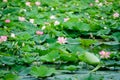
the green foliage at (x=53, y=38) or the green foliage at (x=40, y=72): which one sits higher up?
the green foliage at (x=53, y=38)

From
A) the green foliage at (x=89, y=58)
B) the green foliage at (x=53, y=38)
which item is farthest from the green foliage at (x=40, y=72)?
the green foliage at (x=89, y=58)

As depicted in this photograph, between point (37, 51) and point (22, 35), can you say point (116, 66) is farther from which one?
point (22, 35)

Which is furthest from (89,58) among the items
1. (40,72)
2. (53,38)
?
(53,38)

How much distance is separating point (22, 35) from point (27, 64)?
724mm

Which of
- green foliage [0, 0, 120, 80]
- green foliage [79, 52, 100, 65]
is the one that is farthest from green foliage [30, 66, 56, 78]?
green foliage [79, 52, 100, 65]

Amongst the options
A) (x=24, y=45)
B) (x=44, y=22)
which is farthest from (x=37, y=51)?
(x=44, y=22)

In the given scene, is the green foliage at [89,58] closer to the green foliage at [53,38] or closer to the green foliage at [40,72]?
the green foliage at [53,38]

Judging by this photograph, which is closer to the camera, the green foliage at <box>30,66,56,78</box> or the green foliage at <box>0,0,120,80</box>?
the green foliage at <box>30,66,56,78</box>

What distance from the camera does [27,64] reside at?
8.46 ft

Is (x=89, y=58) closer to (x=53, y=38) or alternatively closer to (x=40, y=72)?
(x=40, y=72)

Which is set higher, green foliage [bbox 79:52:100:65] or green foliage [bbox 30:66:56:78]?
green foliage [bbox 79:52:100:65]

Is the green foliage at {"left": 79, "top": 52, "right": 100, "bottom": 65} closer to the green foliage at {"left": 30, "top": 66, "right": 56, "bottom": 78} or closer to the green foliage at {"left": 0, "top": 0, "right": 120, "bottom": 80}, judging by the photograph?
the green foliage at {"left": 0, "top": 0, "right": 120, "bottom": 80}

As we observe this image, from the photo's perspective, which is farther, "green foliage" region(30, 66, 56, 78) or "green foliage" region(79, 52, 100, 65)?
"green foliage" region(79, 52, 100, 65)

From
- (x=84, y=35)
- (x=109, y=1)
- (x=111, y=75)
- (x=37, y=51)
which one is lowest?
(x=111, y=75)
